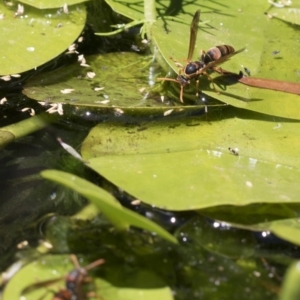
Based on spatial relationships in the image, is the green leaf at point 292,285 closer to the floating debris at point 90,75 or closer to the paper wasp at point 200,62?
the paper wasp at point 200,62

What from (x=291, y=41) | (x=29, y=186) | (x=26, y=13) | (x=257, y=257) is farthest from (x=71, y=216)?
(x=291, y=41)

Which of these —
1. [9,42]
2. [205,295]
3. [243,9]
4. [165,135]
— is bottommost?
[205,295]

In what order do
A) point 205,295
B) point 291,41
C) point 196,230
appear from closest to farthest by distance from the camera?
point 205,295 < point 196,230 < point 291,41

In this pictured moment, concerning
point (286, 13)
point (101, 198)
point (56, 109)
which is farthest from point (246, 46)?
point (101, 198)

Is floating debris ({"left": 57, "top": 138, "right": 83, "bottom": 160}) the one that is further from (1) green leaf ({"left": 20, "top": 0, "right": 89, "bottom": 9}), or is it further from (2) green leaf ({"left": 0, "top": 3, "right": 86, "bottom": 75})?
(1) green leaf ({"left": 20, "top": 0, "right": 89, "bottom": 9})

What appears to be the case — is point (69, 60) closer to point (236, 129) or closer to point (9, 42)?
point (9, 42)

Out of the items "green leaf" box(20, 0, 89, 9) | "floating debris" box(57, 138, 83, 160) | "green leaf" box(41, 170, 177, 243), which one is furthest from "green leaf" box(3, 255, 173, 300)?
"green leaf" box(20, 0, 89, 9)

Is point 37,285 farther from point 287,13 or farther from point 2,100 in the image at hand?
point 287,13
